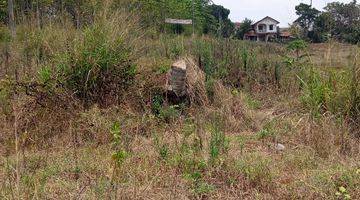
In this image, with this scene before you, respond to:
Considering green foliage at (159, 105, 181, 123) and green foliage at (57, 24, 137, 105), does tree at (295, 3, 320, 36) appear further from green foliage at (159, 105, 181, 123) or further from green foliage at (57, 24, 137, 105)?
green foliage at (57, 24, 137, 105)

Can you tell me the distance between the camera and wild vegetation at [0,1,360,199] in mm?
3031

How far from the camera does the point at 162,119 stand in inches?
195

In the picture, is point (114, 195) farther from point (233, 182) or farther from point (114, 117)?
point (114, 117)

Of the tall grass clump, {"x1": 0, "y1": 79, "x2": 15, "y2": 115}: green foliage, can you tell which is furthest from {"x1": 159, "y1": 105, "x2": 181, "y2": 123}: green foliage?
{"x1": 0, "y1": 79, "x2": 15, "y2": 115}: green foliage

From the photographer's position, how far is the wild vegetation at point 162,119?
3.03 m

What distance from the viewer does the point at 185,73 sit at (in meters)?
5.66

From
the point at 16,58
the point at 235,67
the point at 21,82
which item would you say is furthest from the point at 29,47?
the point at 235,67

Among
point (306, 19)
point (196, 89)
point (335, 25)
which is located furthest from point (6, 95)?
point (306, 19)

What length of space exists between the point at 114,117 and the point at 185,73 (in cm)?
139

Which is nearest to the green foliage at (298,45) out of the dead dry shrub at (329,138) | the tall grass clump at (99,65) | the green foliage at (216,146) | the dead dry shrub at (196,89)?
the dead dry shrub at (196,89)

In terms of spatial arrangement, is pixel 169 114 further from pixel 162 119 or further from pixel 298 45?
pixel 298 45

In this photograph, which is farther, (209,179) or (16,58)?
(16,58)

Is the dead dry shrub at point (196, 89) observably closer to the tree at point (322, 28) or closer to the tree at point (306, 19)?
the tree at point (322, 28)

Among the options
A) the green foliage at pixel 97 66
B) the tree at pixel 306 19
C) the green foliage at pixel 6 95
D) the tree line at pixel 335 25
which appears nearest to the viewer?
the green foliage at pixel 6 95
